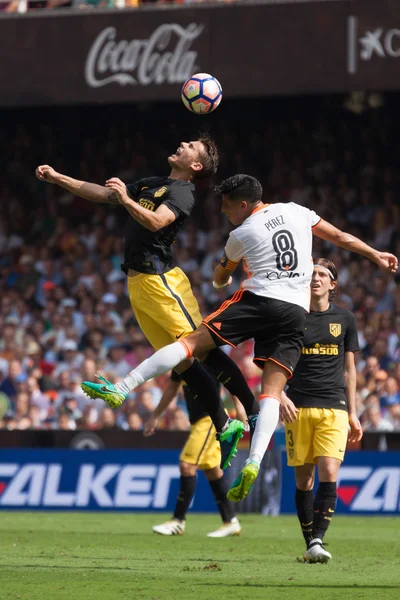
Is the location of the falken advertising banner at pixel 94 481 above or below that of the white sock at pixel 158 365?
below

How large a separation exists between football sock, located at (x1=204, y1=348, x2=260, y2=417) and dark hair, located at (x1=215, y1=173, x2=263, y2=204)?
1165mm

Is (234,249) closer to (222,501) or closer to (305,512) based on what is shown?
(305,512)

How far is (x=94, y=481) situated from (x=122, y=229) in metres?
7.22

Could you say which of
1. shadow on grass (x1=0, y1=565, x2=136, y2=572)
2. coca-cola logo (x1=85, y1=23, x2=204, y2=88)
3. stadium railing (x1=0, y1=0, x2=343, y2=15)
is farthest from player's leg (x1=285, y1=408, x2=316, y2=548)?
stadium railing (x1=0, y1=0, x2=343, y2=15)

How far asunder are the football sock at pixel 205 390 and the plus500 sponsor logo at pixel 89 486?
6.07 metres

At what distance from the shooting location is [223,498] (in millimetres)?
10922

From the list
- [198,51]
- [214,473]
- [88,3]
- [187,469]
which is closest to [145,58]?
[198,51]

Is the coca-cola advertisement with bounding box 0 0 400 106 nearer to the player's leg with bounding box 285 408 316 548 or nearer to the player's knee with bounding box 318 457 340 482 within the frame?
A: the player's leg with bounding box 285 408 316 548

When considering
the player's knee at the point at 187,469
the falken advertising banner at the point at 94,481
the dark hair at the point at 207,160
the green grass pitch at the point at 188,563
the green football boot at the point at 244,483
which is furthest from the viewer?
the falken advertising banner at the point at 94,481

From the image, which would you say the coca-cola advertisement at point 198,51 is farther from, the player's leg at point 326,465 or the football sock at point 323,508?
the football sock at point 323,508

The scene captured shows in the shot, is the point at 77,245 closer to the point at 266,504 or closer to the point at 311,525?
the point at 266,504

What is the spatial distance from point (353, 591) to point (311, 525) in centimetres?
211

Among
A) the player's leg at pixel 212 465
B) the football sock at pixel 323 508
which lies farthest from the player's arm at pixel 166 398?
the football sock at pixel 323 508

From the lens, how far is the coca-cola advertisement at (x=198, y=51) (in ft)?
56.2
